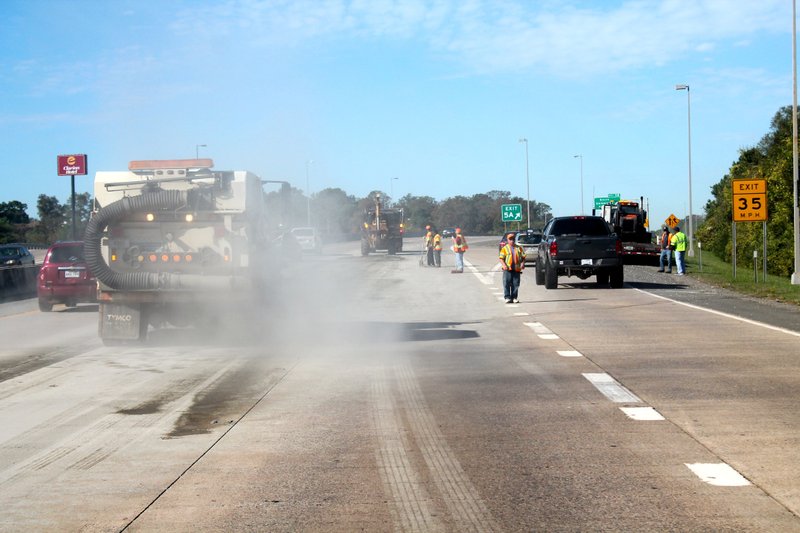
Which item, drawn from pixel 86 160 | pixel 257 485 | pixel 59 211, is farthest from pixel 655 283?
pixel 59 211

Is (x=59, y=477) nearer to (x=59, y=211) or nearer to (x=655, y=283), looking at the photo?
(x=655, y=283)

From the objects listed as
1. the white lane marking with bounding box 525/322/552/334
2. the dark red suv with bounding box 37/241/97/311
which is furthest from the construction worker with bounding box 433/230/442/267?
the white lane marking with bounding box 525/322/552/334

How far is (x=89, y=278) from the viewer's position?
931 inches

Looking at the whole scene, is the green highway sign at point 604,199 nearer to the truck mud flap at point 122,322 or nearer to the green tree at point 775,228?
the green tree at point 775,228

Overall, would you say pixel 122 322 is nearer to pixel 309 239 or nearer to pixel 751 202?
pixel 751 202

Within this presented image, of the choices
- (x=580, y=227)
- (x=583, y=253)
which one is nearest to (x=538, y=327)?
(x=583, y=253)

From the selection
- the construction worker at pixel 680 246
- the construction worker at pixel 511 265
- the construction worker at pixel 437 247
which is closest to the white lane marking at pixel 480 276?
the construction worker at pixel 437 247

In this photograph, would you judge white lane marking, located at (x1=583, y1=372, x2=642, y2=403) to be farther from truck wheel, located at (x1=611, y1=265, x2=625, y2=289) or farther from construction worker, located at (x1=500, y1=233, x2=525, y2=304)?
truck wheel, located at (x1=611, y1=265, x2=625, y2=289)

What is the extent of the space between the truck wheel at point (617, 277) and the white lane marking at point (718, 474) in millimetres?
22605

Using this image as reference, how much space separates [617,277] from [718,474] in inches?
912

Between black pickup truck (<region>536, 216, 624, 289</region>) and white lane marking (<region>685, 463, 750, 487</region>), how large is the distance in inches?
873

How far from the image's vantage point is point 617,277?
2934 centimetres

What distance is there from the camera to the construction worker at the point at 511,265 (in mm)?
23641

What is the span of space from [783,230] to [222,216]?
152 ft
